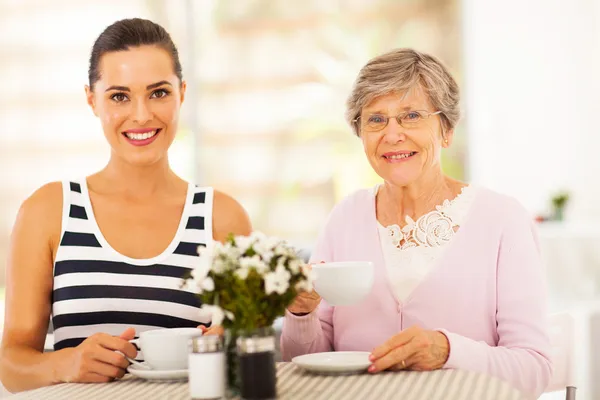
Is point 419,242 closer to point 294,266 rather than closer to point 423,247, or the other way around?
point 423,247

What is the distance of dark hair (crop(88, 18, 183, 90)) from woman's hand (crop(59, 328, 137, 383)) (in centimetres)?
71

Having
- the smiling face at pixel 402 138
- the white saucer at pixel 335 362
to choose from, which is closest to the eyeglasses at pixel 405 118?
the smiling face at pixel 402 138

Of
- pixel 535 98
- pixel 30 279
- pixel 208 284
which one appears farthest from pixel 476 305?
pixel 535 98

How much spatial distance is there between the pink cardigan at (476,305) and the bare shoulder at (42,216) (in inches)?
23.7

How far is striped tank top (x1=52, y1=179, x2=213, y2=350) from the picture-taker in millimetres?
1916

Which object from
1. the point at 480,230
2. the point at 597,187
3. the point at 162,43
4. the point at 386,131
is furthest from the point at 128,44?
the point at 597,187

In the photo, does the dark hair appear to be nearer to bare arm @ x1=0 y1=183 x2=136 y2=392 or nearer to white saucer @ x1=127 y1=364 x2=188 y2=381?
bare arm @ x1=0 y1=183 x2=136 y2=392

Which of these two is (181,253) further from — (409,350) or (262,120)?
(262,120)

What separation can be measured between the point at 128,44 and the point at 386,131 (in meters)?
0.66

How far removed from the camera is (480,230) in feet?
6.24

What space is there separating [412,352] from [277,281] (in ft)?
1.28

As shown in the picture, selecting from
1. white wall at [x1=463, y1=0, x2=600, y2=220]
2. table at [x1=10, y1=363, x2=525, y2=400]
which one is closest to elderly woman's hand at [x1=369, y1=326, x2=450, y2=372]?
table at [x1=10, y1=363, x2=525, y2=400]

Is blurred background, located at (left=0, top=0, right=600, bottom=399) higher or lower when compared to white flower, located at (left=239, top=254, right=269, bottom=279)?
higher

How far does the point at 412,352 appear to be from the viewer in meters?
1.52
